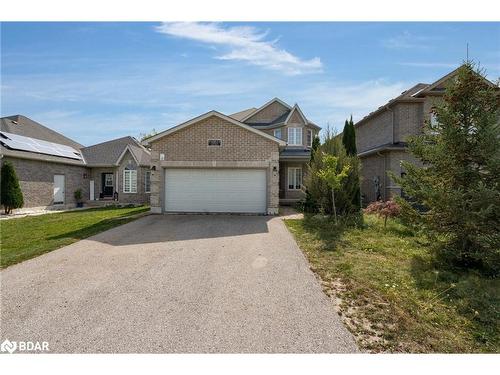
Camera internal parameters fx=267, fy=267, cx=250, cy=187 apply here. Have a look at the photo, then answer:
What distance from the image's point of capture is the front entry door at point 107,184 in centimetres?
2130

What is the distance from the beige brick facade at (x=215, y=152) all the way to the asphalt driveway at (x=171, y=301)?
6.10 meters

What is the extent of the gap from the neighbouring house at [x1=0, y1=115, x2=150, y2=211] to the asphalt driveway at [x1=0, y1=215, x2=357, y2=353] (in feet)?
41.4

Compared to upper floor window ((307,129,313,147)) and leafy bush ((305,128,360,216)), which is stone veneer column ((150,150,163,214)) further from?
upper floor window ((307,129,313,147))

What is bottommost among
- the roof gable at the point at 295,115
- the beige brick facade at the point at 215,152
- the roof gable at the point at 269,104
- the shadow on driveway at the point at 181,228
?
the shadow on driveway at the point at 181,228

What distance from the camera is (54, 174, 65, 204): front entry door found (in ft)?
59.3

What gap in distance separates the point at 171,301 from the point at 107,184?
20108 millimetres

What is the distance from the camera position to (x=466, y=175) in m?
6.21

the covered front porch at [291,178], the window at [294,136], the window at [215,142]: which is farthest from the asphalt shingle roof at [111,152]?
the window at [294,136]

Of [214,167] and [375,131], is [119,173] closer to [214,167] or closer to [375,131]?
[214,167]

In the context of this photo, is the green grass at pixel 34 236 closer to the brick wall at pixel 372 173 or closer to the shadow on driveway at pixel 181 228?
the shadow on driveway at pixel 181 228

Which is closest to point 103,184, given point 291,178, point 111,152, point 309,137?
point 111,152

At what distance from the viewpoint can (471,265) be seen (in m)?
6.18

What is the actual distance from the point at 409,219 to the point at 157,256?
650 cm
